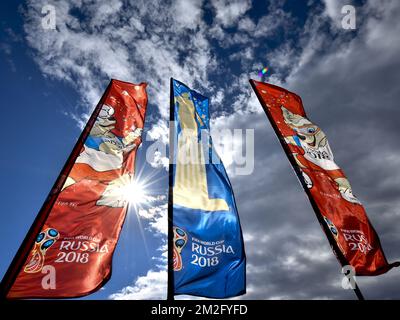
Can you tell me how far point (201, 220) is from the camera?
31.4 ft

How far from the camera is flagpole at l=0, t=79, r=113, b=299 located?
6094mm

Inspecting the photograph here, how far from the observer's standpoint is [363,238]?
9516mm

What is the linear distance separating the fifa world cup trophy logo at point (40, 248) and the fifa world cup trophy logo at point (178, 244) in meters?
3.05

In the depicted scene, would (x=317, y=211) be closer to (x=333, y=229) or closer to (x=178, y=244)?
(x=333, y=229)

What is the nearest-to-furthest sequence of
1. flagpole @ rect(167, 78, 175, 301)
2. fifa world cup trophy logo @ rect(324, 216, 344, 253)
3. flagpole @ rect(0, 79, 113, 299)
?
flagpole @ rect(0, 79, 113, 299), flagpole @ rect(167, 78, 175, 301), fifa world cup trophy logo @ rect(324, 216, 344, 253)

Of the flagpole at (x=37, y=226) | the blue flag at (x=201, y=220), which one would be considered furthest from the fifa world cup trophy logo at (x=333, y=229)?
the flagpole at (x=37, y=226)

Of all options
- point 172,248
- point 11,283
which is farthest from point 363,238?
point 11,283

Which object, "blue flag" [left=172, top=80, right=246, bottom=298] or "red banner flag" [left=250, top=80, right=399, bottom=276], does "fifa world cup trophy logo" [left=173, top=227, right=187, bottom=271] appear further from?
"red banner flag" [left=250, top=80, right=399, bottom=276]

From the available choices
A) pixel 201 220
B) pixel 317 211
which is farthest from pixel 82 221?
pixel 317 211

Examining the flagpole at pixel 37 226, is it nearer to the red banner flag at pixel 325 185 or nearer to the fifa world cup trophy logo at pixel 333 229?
the red banner flag at pixel 325 185

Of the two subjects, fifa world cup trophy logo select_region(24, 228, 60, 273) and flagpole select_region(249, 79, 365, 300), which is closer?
fifa world cup trophy logo select_region(24, 228, 60, 273)

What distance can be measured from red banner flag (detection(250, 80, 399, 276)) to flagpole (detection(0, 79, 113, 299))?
684cm

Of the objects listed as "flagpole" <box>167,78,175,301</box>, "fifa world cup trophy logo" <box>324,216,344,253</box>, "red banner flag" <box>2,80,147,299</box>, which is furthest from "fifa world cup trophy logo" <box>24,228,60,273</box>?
"fifa world cup trophy logo" <box>324,216,344,253</box>
